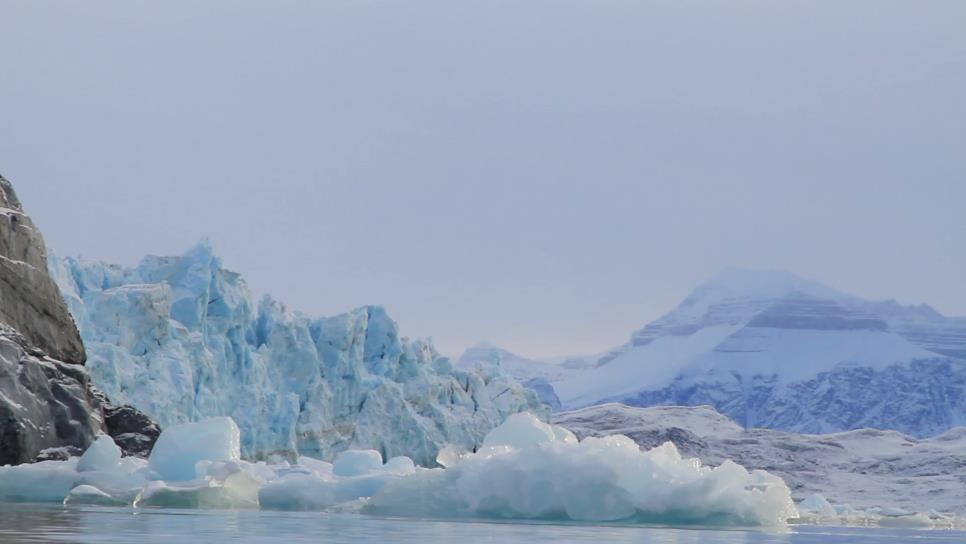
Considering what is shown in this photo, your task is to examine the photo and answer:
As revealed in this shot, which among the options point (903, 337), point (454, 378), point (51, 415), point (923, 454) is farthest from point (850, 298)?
point (51, 415)

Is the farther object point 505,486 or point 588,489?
point 505,486

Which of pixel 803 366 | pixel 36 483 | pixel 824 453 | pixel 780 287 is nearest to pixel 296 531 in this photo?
pixel 36 483

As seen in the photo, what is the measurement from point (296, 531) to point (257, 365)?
27.5 meters

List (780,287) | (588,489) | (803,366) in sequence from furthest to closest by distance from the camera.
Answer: (780,287), (803,366), (588,489)

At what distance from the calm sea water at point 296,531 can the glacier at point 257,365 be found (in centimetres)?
1917

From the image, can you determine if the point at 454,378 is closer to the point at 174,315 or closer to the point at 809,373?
the point at 174,315

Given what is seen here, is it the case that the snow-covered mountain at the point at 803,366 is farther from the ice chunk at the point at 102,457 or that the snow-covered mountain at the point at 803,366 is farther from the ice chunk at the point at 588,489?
the ice chunk at the point at 588,489

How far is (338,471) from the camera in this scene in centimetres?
1897

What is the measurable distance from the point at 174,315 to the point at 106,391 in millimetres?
5425

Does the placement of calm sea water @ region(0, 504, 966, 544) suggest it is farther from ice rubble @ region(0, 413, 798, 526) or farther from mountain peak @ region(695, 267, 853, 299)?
mountain peak @ region(695, 267, 853, 299)

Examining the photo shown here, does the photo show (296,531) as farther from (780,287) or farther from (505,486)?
(780,287)

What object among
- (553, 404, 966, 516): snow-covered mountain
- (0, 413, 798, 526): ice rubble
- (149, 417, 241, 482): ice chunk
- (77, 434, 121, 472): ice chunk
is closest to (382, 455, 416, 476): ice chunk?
(0, 413, 798, 526): ice rubble

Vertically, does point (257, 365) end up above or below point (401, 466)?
above

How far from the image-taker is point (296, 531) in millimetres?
10625
